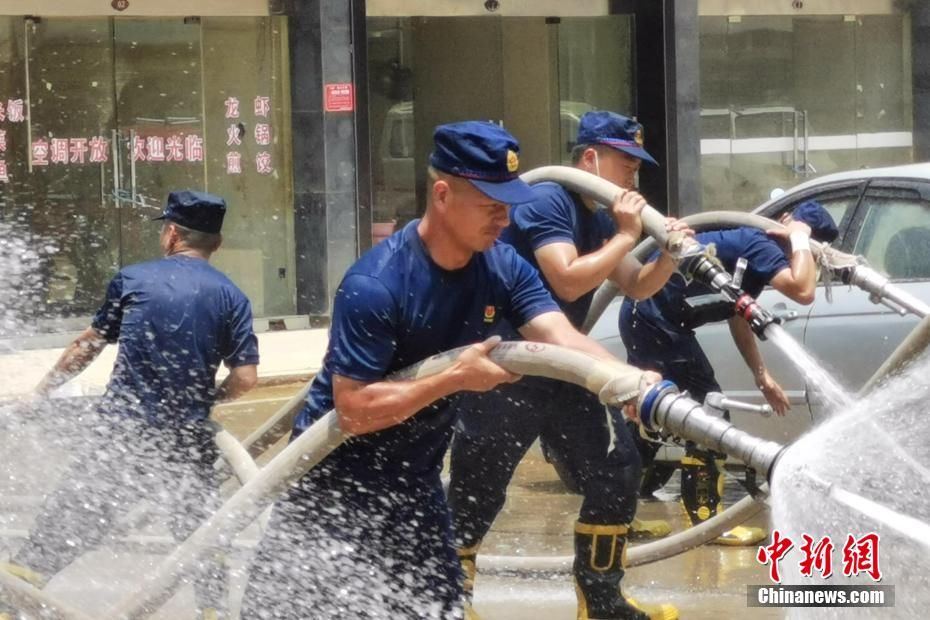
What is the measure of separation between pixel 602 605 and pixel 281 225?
1031cm

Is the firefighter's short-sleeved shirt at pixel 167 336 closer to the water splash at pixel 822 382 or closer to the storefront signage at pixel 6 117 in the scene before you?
the water splash at pixel 822 382

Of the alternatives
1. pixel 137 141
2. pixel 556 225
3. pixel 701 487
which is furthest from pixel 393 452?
pixel 137 141

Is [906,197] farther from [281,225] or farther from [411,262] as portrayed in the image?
[281,225]

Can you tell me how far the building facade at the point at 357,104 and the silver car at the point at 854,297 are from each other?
8.00m

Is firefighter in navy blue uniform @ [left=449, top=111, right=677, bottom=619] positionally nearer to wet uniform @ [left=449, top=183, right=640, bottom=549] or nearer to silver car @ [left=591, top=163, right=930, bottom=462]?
wet uniform @ [left=449, top=183, right=640, bottom=549]

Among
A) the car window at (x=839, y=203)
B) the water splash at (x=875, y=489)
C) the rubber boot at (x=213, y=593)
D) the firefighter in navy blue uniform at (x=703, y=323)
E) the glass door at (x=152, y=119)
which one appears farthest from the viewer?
the glass door at (x=152, y=119)

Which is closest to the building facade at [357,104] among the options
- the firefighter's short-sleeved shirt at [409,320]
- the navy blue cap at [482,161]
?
the firefighter's short-sleeved shirt at [409,320]

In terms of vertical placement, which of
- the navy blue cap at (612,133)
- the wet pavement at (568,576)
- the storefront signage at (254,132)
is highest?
the storefront signage at (254,132)

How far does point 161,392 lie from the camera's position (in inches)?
220

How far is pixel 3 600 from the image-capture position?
5008 mm

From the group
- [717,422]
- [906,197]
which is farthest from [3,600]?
[906,197]

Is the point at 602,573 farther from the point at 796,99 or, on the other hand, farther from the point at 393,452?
the point at 796,99

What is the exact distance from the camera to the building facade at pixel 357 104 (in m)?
14.5

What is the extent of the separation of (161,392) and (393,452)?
1440 millimetres
